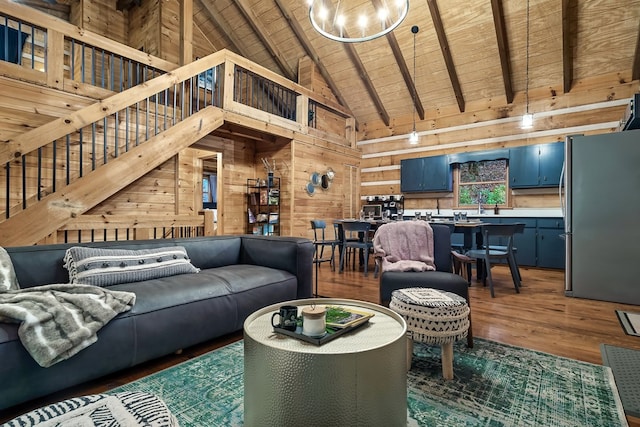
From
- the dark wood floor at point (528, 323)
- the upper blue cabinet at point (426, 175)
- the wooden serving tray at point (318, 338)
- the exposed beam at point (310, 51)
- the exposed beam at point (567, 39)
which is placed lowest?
the dark wood floor at point (528, 323)

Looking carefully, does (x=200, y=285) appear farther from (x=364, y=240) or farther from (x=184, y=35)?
(x=184, y=35)

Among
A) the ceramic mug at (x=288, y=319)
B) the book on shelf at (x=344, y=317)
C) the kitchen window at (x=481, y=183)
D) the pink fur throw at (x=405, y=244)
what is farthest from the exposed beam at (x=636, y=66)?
the ceramic mug at (x=288, y=319)

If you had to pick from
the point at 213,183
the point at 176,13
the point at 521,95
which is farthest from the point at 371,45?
the point at 213,183

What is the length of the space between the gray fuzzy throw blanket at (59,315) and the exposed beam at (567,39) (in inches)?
258

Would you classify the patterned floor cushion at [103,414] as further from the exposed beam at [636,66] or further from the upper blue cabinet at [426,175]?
the exposed beam at [636,66]

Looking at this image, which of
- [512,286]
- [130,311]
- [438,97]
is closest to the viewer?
[130,311]

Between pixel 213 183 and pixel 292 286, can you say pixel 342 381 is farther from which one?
pixel 213 183

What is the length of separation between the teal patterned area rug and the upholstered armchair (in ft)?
1.77

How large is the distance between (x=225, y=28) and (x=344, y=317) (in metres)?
7.54

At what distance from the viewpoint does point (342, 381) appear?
108 cm

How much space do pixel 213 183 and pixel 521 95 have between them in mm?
9459

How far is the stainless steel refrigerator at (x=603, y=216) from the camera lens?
3459mm

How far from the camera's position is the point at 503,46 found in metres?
5.42

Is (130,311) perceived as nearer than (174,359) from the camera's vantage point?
Yes
